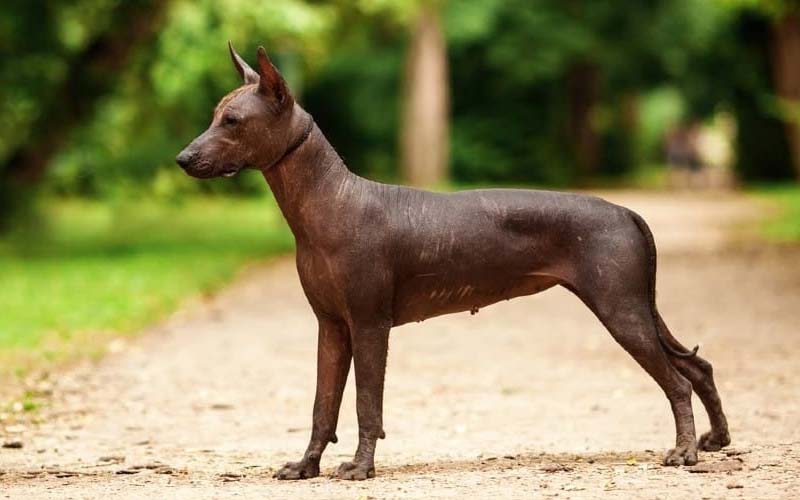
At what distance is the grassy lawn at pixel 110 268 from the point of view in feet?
49.5

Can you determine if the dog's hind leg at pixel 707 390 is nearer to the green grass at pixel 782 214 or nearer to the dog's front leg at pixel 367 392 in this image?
the dog's front leg at pixel 367 392

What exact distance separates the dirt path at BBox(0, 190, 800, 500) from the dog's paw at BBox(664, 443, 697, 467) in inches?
5.1

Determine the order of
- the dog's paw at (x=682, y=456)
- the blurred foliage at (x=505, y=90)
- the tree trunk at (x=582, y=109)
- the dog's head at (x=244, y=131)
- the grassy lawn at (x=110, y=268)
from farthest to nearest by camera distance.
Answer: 1. the tree trunk at (x=582, y=109)
2. the blurred foliage at (x=505, y=90)
3. the grassy lawn at (x=110, y=268)
4. the dog's paw at (x=682, y=456)
5. the dog's head at (x=244, y=131)

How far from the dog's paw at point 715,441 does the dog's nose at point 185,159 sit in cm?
324

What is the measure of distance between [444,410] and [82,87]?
17183mm

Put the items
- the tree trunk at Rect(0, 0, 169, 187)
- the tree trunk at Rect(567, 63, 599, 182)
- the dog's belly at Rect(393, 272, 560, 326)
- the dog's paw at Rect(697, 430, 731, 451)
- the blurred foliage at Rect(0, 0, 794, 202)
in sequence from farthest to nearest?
the tree trunk at Rect(567, 63, 599, 182), the blurred foliage at Rect(0, 0, 794, 202), the tree trunk at Rect(0, 0, 169, 187), the dog's paw at Rect(697, 430, 731, 451), the dog's belly at Rect(393, 272, 560, 326)

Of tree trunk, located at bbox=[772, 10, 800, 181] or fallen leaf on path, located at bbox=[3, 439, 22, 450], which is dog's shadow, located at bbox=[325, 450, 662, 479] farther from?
tree trunk, located at bbox=[772, 10, 800, 181]

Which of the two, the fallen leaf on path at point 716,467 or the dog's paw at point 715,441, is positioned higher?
the dog's paw at point 715,441

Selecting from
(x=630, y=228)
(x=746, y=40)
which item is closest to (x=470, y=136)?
(x=746, y=40)

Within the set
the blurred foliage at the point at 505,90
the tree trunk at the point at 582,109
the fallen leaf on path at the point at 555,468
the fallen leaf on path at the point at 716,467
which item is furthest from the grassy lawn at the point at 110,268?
the tree trunk at the point at 582,109

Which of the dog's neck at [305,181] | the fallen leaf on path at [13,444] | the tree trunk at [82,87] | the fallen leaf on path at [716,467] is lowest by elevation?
the fallen leaf on path at [716,467]

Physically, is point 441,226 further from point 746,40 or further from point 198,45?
point 746,40

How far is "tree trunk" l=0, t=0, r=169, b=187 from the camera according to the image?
86.5ft

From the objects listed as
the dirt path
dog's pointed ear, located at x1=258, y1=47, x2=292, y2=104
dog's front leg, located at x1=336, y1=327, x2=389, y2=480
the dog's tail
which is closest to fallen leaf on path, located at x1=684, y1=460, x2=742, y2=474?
the dirt path
